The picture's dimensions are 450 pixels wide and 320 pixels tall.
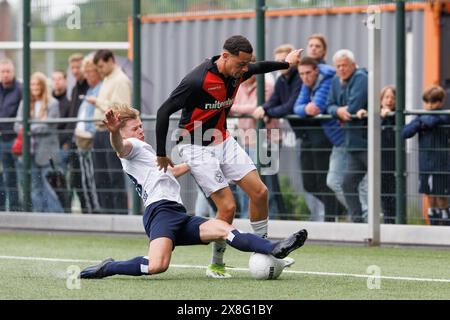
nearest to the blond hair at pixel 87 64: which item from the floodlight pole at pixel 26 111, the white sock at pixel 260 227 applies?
the floodlight pole at pixel 26 111

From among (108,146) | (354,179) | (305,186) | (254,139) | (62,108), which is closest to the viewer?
(354,179)

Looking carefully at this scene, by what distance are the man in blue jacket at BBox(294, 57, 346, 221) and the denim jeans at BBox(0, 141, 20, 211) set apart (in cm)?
427

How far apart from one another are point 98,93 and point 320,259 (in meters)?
5.32

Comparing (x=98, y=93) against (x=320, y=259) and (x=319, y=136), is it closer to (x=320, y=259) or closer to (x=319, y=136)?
(x=319, y=136)

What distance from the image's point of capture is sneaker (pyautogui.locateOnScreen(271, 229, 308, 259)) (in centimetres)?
919

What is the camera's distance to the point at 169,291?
887 centimetres

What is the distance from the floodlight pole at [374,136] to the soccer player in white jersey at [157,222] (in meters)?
3.92

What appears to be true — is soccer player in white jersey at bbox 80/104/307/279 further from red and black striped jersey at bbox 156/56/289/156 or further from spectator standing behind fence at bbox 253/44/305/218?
spectator standing behind fence at bbox 253/44/305/218

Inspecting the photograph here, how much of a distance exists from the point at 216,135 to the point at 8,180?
7001 mm

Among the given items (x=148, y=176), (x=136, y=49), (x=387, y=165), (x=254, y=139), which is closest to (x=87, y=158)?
(x=136, y=49)

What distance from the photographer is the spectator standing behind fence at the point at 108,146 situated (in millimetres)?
15869

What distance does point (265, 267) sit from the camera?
9625mm

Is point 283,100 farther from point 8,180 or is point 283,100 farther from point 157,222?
point 157,222
